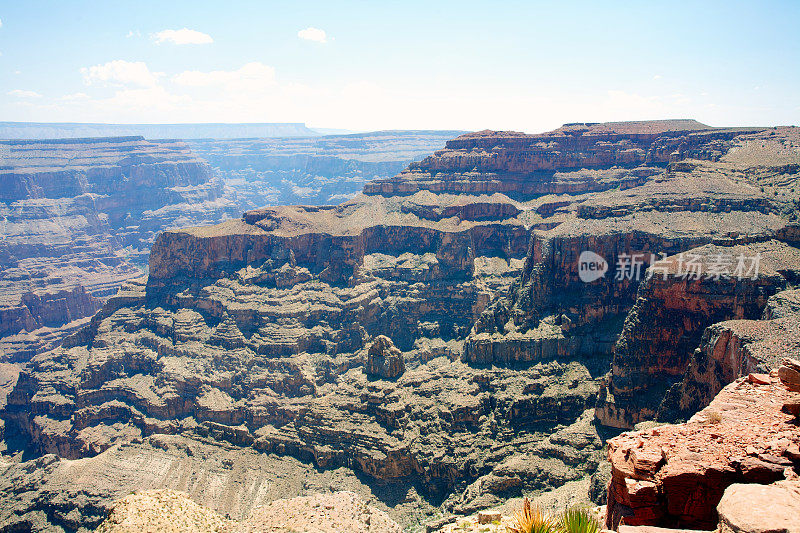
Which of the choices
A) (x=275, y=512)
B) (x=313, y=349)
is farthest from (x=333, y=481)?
(x=313, y=349)

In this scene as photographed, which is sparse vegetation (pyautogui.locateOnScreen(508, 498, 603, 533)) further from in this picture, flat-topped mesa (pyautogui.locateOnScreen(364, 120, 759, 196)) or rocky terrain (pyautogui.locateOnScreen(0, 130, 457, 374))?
rocky terrain (pyautogui.locateOnScreen(0, 130, 457, 374))

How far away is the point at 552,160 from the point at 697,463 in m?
93.4

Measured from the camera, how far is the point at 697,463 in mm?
16281

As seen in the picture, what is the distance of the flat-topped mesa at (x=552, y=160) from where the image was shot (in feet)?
320

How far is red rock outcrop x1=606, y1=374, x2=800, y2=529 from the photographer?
15.6 metres

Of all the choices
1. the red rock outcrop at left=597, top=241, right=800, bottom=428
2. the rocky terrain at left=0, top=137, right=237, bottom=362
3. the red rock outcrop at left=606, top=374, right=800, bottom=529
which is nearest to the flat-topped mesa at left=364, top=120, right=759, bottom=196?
the red rock outcrop at left=597, top=241, right=800, bottom=428

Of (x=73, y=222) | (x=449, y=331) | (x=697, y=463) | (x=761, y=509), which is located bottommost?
(x=449, y=331)

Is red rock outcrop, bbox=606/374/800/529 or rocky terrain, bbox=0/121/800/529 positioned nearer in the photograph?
red rock outcrop, bbox=606/374/800/529

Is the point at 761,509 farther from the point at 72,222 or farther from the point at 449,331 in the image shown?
the point at 72,222

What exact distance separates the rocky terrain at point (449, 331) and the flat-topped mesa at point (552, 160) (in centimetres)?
49

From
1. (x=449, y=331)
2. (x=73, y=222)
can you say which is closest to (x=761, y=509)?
(x=449, y=331)

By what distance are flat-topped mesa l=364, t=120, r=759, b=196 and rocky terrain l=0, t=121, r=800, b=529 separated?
488mm

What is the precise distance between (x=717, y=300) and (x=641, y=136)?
70.1 m

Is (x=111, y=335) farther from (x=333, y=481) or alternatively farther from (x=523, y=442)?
(x=523, y=442)
